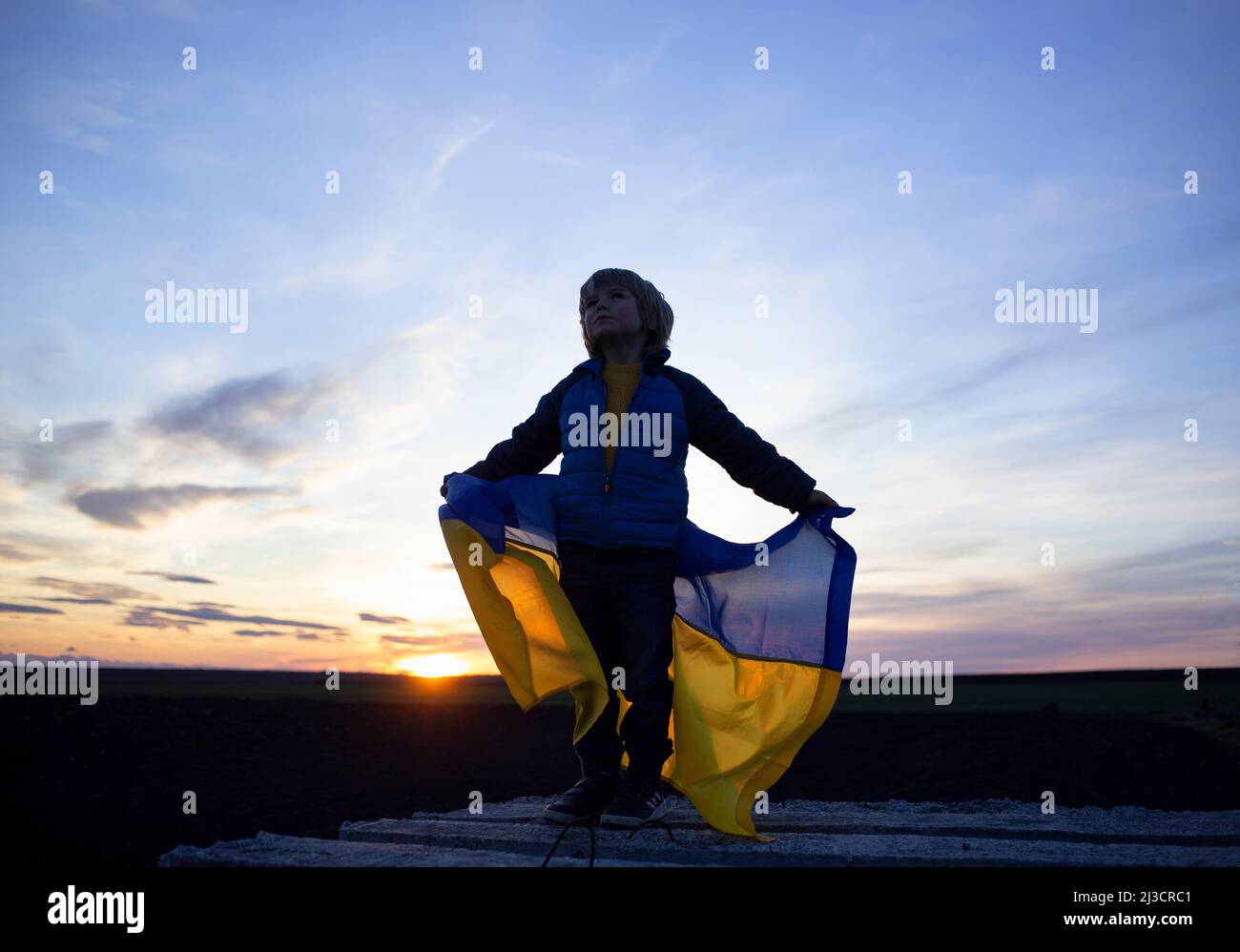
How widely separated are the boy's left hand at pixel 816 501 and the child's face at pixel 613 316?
114 cm

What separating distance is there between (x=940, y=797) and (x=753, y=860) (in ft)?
18.8

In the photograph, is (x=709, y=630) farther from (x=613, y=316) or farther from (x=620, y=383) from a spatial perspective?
(x=613, y=316)

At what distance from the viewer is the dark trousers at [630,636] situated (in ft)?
14.1

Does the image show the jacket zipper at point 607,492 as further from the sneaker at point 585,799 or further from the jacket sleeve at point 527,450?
the sneaker at point 585,799

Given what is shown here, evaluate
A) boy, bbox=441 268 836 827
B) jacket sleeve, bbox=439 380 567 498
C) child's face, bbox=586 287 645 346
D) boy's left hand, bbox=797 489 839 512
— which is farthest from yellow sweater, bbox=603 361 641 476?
boy's left hand, bbox=797 489 839 512

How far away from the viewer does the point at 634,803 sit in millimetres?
4051

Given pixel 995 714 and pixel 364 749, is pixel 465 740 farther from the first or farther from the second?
pixel 995 714

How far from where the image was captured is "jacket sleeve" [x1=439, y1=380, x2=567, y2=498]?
488 cm

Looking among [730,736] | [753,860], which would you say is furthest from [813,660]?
[753,860]

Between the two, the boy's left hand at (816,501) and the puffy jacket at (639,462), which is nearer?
the puffy jacket at (639,462)

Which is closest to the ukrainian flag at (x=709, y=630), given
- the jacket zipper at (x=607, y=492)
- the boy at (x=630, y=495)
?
the boy at (x=630, y=495)

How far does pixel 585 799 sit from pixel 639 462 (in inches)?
58.6

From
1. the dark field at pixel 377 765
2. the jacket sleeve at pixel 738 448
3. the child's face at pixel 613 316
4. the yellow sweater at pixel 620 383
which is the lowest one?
the dark field at pixel 377 765
